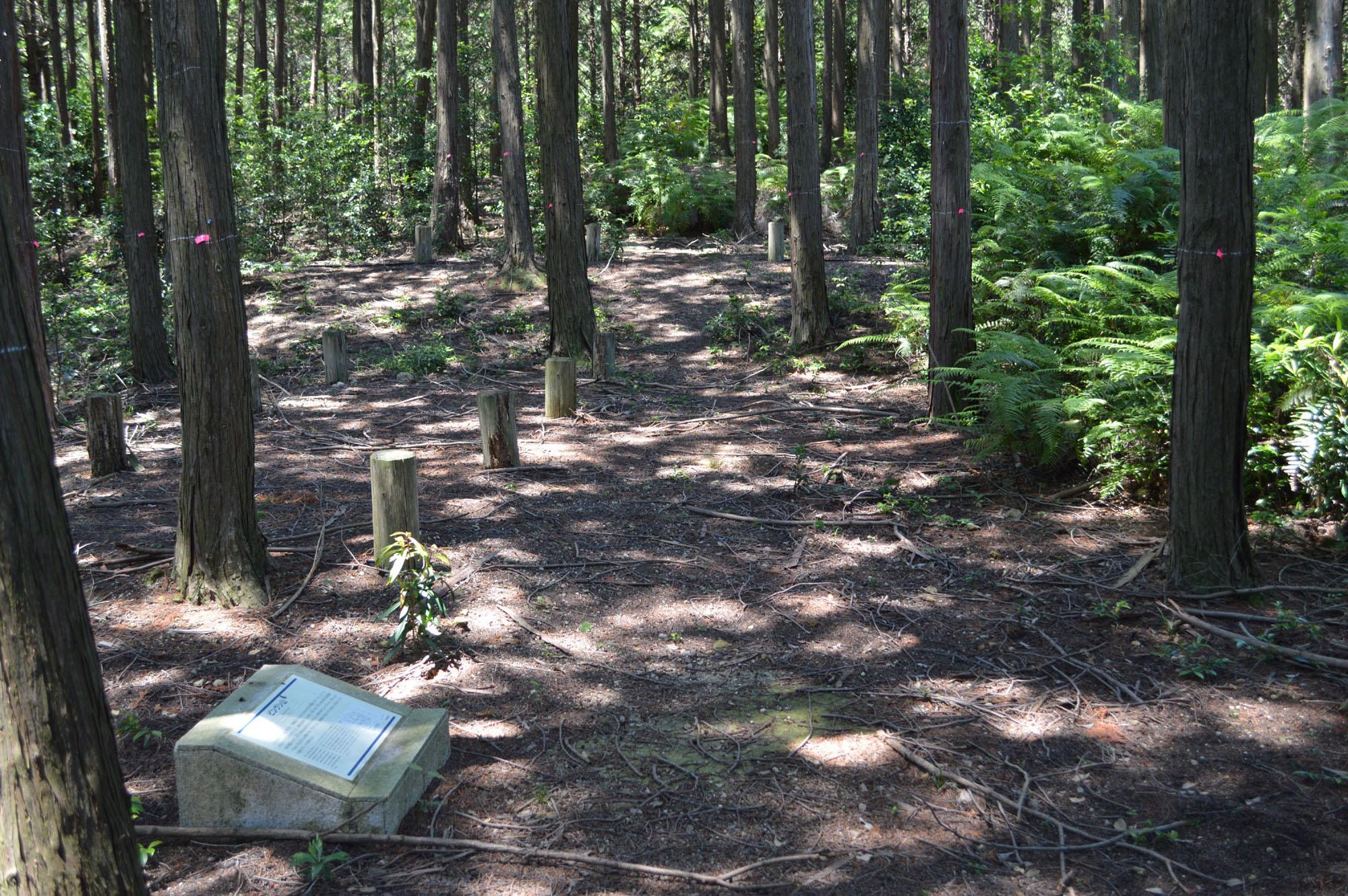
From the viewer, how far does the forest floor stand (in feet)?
12.1

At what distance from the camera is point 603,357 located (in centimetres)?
1191

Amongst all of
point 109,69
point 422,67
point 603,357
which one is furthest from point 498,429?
point 422,67

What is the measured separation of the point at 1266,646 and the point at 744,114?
15456mm

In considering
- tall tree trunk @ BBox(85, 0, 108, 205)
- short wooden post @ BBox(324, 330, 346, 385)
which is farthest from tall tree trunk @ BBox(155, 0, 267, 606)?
tall tree trunk @ BBox(85, 0, 108, 205)

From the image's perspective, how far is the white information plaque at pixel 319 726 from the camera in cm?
389

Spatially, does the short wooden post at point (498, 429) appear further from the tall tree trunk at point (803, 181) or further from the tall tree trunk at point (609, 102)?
the tall tree trunk at point (609, 102)

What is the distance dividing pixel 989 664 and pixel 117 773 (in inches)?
159

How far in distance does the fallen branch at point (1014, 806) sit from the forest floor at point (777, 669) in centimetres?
2

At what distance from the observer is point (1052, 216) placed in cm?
1048

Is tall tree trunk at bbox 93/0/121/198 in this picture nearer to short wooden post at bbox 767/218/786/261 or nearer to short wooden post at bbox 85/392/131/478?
short wooden post at bbox 85/392/131/478

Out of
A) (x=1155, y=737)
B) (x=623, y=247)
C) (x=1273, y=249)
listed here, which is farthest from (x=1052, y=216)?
(x=623, y=247)

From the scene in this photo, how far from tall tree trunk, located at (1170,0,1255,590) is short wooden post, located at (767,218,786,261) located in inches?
479

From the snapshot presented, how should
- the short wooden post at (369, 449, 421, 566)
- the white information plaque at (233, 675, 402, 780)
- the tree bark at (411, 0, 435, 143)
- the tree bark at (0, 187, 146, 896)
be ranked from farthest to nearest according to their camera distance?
the tree bark at (411, 0, 435, 143) < the short wooden post at (369, 449, 421, 566) < the white information plaque at (233, 675, 402, 780) < the tree bark at (0, 187, 146, 896)

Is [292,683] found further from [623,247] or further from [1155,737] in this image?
[623,247]
